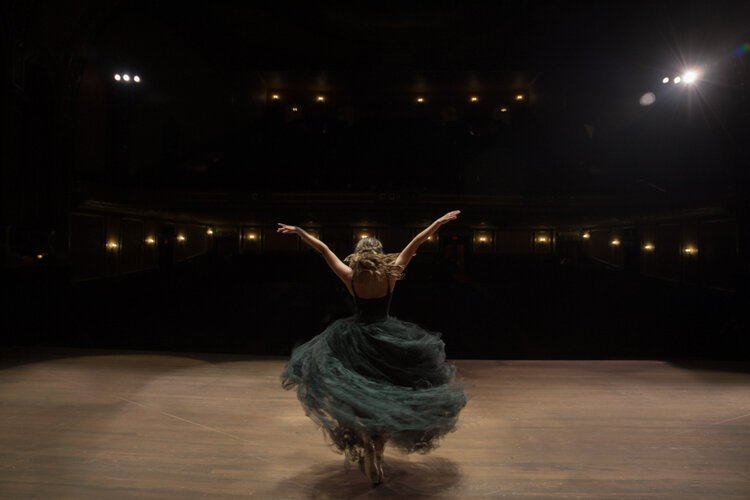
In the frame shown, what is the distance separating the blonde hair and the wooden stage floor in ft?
4.25

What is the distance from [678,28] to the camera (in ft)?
24.3

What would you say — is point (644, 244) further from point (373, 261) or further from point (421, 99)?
point (373, 261)

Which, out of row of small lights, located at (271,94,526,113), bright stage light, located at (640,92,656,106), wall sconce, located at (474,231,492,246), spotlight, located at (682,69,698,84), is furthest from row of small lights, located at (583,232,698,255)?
row of small lights, located at (271,94,526,113)

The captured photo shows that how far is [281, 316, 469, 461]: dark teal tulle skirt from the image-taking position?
7.13 feet

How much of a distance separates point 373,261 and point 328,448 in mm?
1521

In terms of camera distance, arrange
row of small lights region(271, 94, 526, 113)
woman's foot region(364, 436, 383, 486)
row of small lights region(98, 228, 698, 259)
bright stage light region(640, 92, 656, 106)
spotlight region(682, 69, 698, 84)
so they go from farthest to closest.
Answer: row of small lights region(271, 94, 526, 113), bright stage light region(640, 92, 656, 106), row of small lights region(98, 228, 698, 259), spotlight region(682, 69, 698, 84), woman's foot region(364, 436, 383, 486)

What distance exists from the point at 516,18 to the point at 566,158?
6935mm

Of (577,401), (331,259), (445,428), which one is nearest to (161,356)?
(331,259)

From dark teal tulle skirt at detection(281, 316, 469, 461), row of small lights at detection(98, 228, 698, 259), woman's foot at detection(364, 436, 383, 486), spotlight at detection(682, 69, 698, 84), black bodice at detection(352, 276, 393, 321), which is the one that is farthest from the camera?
row of small lights at detection(98, 228, 698, 259)

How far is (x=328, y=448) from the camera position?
290 centimetres

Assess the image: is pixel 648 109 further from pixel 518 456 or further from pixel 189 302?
pixel 189 302

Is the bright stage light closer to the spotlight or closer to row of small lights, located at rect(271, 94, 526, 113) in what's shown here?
the spotlight

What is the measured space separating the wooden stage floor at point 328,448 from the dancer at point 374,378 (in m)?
0.37

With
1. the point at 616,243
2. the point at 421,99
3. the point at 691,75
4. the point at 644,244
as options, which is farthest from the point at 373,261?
the point at 421,99
